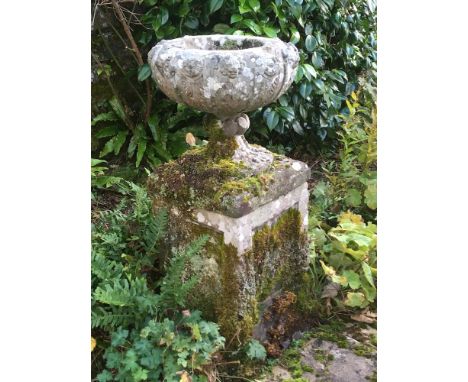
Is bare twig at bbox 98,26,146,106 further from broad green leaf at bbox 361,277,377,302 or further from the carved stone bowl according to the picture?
broad green leaf at bbox 361,277,377,302

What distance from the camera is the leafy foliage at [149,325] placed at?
2668mm

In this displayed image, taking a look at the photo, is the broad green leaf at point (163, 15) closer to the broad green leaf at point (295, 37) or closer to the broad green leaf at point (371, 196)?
the broad green leaf at point (295, 37)

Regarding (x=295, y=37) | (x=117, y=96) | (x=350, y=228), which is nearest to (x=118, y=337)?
(x=350, y=228)

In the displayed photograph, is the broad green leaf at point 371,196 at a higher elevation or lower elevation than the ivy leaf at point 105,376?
higher

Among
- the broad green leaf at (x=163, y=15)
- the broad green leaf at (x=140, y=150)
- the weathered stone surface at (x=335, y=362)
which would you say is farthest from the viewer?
the broad green leaf at (x=140, y=150)

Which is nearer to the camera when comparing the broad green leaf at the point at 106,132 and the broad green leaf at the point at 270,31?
the broad green leaf at the point at 270,31

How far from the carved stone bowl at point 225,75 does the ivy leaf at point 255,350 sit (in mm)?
1277

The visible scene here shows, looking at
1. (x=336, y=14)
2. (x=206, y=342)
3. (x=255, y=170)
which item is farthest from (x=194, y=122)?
(x=206, y=342)

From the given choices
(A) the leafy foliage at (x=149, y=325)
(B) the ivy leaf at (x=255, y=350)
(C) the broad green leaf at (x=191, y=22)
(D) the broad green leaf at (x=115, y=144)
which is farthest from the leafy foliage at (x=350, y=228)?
(D) the broad green leaf at (x=115, y=144)

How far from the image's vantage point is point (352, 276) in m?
3.57

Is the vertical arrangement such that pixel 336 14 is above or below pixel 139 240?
above

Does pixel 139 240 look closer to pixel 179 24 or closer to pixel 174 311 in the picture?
pixel 174 311

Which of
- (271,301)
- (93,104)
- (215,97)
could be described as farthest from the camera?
(93,104)

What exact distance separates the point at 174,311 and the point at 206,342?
324mm
